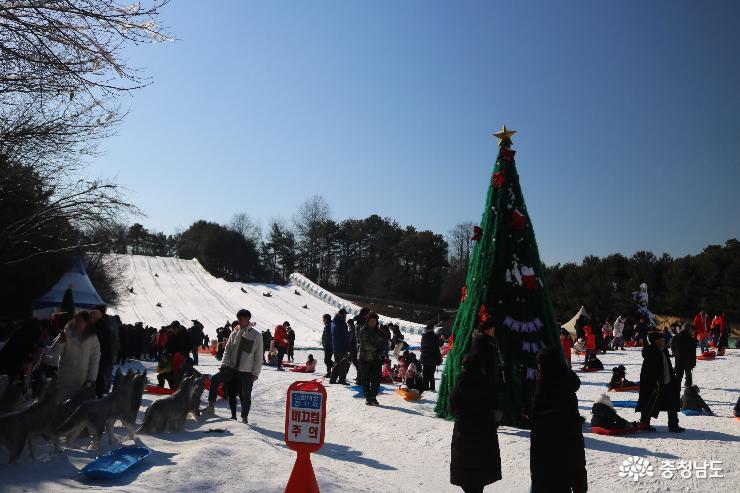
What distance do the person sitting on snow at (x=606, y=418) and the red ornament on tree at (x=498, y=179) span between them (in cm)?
385

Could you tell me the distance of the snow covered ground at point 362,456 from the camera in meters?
5.55

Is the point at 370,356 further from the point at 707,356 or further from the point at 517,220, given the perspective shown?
the point at 707,356

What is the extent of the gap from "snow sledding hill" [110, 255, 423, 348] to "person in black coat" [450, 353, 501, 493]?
28849 mm

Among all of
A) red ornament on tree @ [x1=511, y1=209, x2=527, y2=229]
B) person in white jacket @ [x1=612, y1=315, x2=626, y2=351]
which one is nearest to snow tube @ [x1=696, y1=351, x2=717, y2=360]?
person in white jacket @ [x1=612, y1=315, x2=626, y2=351]

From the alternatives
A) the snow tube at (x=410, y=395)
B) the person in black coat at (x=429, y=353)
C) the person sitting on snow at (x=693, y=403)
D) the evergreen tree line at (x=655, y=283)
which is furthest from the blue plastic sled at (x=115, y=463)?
the evergreen tree line at (x=655, y=283)

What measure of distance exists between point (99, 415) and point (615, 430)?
6.88m

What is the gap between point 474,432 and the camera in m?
5.24

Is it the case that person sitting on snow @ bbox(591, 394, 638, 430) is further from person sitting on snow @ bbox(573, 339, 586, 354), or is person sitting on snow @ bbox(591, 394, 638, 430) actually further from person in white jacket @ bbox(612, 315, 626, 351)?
person in white jacket @ bbox(612, 315, 626, 351)

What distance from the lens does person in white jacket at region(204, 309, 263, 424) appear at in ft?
28.8

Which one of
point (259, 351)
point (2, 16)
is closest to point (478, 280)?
point (259, 351)

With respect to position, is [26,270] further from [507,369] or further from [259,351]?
[507,369]

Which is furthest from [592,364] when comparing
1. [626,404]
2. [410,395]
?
[410,395]

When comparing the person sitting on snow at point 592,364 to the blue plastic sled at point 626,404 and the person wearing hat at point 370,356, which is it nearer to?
the blue plastic sled at point 626,404

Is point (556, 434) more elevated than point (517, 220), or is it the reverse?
point (517, 220)
